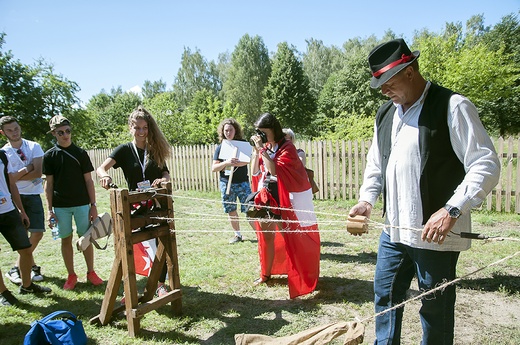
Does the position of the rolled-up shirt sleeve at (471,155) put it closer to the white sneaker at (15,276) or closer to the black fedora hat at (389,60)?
the black fedora hat at (389,60)

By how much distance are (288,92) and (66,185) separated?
32.5 meters

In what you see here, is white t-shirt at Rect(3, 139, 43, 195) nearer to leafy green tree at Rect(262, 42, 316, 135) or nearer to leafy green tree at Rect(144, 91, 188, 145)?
leafy green tree at Rect(144, 91, 188, 145)

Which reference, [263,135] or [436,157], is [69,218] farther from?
[436,157]

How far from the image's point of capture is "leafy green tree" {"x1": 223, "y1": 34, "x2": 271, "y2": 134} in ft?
127

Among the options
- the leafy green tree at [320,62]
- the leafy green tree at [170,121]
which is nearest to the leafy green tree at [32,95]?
the leafy green tree at [170,121]

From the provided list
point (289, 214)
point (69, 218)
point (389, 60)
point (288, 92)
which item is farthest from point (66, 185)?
point (288, 92)

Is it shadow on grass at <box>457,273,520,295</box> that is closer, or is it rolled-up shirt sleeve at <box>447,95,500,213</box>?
rolled-up shirt sleeve at <box>447,95,500,213</box>

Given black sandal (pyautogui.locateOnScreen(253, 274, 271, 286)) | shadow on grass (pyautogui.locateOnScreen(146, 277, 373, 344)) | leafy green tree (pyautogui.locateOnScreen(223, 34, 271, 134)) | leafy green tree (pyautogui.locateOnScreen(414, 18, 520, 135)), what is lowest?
shadow on grass (pyautogui.locateOnScreen(146, 277, 373, 344))

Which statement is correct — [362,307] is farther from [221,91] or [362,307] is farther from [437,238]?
[221,91]

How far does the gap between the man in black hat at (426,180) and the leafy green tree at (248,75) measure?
36.6m

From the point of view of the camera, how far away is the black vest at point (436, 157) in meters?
1.83

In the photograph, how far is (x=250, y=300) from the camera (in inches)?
147

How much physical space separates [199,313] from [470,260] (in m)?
3.47

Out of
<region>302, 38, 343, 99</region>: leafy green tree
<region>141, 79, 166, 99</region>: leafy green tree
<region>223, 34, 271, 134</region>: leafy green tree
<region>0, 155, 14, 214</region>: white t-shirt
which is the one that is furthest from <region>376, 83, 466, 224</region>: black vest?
<region>141, 79, 166, 99</region>: leafy green tree
